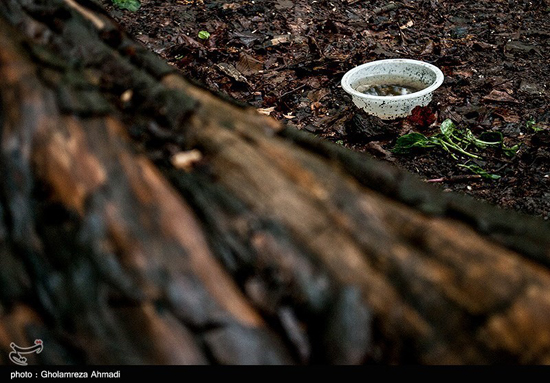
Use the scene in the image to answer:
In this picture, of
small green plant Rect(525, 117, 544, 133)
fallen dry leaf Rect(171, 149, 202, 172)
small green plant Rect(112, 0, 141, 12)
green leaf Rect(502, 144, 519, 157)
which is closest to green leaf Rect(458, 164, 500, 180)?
green leaf Rect(502, 144, 519, 157)

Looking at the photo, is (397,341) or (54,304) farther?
(54,304)

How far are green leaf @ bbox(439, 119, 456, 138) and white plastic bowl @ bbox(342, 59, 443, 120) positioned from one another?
28 centimetres

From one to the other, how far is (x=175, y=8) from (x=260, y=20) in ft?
3.33

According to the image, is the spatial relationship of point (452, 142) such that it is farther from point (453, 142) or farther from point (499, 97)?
point (499, 97)

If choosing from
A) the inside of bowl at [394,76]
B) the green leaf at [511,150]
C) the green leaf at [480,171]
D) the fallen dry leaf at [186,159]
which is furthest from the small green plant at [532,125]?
the fallen dry leaf at [186,159]

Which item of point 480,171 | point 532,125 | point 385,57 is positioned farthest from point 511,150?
point 385,57

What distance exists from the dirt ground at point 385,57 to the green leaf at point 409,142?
5 cm

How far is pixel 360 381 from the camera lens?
1.01 metres

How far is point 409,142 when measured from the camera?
391cm

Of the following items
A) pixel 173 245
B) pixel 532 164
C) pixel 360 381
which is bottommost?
pixel 532 164

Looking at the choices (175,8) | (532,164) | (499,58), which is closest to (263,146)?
(532,164)

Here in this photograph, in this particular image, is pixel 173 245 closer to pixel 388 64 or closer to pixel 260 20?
pixel 388 64

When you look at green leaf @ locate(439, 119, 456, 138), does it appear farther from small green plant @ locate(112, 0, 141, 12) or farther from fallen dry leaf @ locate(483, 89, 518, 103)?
small green plant @ locate(112, 0, 141, 12)

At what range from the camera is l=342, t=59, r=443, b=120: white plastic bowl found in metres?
4.16
